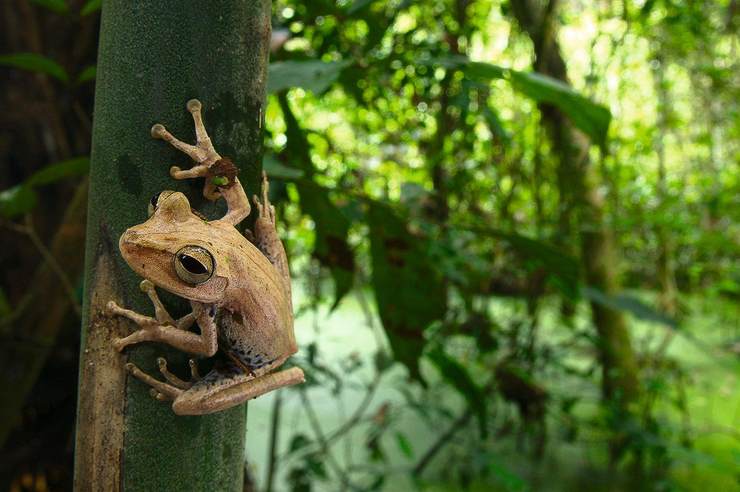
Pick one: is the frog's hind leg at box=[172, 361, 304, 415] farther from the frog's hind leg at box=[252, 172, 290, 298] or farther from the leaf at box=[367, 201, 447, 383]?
the leaf at box=[367, 201, 447, 383]

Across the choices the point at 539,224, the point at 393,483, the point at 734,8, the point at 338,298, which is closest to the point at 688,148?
the point at 734,8

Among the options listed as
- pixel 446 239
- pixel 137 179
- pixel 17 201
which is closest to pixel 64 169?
pixel 17 201

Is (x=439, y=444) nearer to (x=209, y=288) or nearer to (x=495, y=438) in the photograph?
(x=495, y=438)

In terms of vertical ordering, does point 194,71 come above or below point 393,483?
above

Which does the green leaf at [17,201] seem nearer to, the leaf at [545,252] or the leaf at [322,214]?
the leaf at [322,214]

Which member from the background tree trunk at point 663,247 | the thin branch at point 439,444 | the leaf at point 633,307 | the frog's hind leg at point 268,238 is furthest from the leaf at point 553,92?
the background tree trunk at point 663,247

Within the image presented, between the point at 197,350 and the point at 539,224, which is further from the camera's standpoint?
the point at 539,224

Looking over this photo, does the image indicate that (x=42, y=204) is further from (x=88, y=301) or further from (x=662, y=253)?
(x=662, y=253)

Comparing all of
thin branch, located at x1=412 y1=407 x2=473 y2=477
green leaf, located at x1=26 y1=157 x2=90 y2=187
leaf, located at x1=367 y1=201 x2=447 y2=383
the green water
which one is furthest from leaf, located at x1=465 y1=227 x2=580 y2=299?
thin branch, located at x1=412 y1=407 x2=473 y2=477
